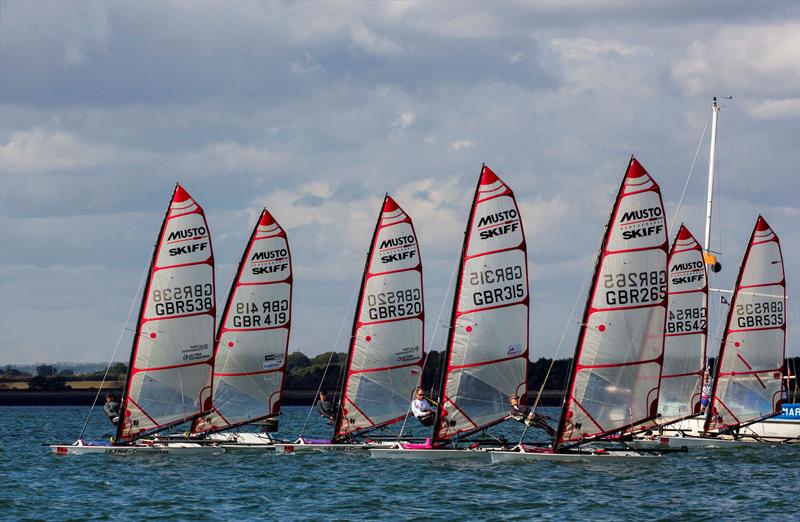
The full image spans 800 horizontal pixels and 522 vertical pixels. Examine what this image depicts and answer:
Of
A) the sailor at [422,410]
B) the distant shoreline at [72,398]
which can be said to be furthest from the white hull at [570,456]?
the distant shoreline at [72,398]

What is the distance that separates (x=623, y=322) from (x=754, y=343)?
13.8 m

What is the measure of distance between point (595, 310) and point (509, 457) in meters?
5.41

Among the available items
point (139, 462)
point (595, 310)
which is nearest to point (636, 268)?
point (595, 310)

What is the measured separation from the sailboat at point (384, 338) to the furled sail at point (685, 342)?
40.8 feet

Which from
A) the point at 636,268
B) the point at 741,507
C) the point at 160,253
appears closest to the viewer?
the point at 741,507

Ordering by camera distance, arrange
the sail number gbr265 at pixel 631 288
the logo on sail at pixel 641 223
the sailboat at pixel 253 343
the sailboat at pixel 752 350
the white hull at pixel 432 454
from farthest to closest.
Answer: the sailboat at pixel 752 350, the sailboat at pixel 253 343, the white hull at pixel 432 454, the sail number gbr265 at pixel 631 288, the logo on sail at pixel 641 223

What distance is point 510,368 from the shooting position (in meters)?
45.8

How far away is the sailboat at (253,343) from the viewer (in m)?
51.0

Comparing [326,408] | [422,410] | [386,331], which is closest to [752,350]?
[422,410]

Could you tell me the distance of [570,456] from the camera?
144ft

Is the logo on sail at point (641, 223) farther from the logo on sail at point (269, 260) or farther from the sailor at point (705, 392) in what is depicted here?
the sailor at point (705, 392)

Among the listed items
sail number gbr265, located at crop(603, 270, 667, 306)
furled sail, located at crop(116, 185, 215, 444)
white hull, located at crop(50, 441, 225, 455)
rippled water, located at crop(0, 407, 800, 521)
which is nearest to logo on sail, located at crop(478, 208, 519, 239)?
sail number gbr265, located at crop(603, 270, 667, 306)

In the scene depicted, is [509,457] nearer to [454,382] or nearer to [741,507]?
[454,382]

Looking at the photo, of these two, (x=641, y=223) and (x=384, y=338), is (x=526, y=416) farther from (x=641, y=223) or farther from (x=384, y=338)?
(x=641, y=223)
